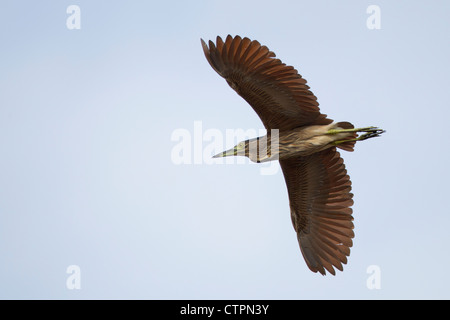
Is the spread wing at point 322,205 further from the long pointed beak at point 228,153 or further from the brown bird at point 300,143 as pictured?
the long pointed beak at point 228,153

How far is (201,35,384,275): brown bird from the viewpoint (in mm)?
10227

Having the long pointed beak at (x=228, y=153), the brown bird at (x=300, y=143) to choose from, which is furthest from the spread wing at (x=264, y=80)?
the long pointed beak at (x=228, y=153)

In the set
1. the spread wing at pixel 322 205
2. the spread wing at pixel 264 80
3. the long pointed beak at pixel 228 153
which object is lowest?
the spread wing at pixel 322 205

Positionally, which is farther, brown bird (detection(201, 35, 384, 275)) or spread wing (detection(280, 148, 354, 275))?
spread wing (detection(280, 148, 354, 275))

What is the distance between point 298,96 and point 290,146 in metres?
0.82

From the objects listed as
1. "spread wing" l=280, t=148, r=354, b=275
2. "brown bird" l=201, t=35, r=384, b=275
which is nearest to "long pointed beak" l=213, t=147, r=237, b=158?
"brown bird" l=201, t=35, r=384, b=275

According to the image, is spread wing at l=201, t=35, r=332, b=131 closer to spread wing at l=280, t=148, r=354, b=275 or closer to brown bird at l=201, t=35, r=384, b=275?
brown bird at l=201, t=35, r=384, b=275

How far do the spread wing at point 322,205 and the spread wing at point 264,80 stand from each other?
924 millimetres

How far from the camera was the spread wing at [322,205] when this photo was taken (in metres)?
11.4

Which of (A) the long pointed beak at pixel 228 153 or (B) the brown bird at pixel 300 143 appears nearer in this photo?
(B) the brown bird at pixel 300 143

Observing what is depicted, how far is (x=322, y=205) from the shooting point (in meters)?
11.8

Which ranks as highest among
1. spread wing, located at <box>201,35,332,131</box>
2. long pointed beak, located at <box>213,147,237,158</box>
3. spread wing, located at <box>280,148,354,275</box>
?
spread wing, located at <box>201,35,332,131</box>

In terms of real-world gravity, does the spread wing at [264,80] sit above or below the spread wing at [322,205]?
above

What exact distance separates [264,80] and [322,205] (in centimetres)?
253
